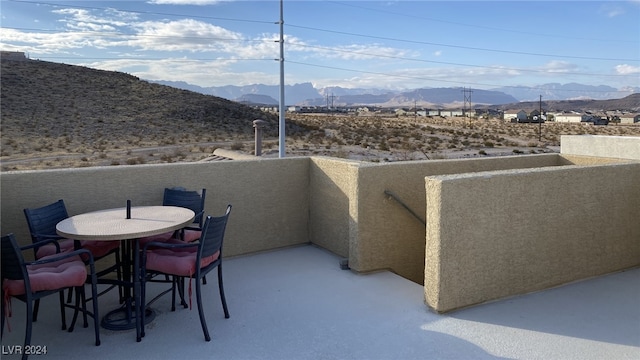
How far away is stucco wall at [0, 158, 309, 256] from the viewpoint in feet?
18.0

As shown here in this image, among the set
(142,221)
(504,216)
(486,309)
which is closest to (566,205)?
(504,216)

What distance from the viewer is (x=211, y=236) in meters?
4.51

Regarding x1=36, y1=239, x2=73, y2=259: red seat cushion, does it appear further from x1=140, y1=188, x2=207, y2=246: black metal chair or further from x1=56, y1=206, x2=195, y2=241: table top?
x1=140, y1=188, x2=207, y2=246: black metal chair

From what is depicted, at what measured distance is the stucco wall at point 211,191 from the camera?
5488 millimetres

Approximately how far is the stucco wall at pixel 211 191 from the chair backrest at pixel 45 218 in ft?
1.24

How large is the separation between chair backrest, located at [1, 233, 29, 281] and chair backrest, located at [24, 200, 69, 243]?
938mm

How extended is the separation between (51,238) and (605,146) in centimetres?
874

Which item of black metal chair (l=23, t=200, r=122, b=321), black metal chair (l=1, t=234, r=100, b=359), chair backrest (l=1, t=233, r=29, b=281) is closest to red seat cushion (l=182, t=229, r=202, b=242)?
black metal chair (l=23, t=200, r=122, b=321)

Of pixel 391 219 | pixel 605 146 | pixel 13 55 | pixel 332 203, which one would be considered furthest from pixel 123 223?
pixel 13 55

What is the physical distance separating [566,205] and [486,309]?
1.65m

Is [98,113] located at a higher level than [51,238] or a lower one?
higher

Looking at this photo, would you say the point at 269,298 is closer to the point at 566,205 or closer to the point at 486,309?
the point at 486,309

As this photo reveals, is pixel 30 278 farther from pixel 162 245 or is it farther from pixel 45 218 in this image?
pixel 45 218

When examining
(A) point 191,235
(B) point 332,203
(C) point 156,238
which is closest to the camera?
(C) point 156,238
